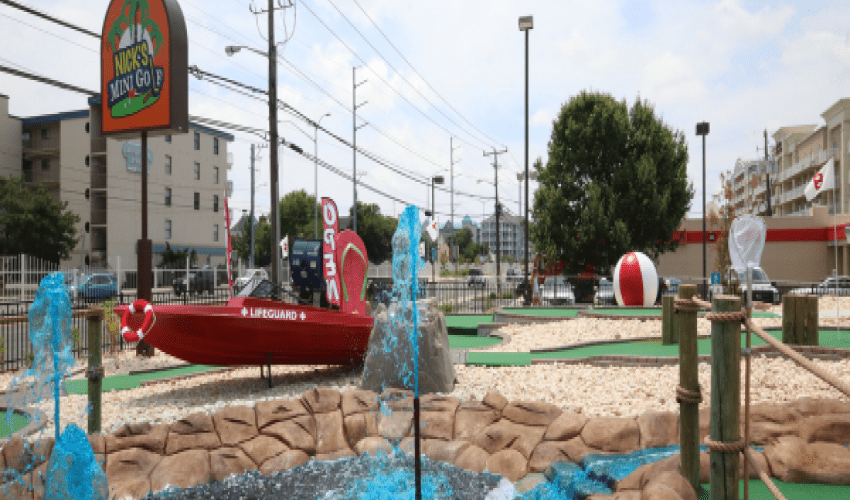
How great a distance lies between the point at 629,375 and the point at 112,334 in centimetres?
947

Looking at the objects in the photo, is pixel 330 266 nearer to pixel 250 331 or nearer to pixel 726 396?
pixel 250 331

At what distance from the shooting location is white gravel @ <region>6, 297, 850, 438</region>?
19.1 feet

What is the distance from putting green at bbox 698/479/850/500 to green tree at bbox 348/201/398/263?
59858mm

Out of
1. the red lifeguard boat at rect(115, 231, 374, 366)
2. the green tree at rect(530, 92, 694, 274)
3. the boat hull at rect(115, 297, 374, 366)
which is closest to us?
the red lifeguard boat at rect(115, 231, 374, 366)

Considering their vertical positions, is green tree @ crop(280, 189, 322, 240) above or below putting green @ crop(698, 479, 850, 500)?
above

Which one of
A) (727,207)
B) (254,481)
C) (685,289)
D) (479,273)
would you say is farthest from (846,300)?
(479,273)

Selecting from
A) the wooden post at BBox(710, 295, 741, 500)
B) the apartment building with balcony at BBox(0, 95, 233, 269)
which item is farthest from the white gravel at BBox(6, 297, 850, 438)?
the apartment building with balcony at BBox(0, 95, 233, 269)

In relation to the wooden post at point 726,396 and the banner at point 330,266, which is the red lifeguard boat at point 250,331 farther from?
the wooden post at point 726,396

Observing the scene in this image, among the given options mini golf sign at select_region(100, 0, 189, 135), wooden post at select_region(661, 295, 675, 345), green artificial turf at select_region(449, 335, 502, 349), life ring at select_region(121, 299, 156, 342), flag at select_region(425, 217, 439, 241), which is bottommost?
green artificial turf at select_region(449, 335, 502, 349)

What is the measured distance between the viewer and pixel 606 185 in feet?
82.4

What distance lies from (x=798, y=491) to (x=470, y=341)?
8923 millimetres

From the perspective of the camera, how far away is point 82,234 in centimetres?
4172

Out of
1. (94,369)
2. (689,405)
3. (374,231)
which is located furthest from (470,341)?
(374,231)

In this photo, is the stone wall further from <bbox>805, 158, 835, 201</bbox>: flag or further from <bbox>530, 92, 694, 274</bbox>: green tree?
<bbox>530, 92, 694, 274</bbox>: green tree
